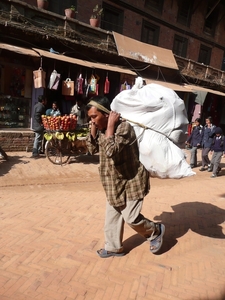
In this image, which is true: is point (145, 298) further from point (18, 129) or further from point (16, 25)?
point (16, 25)

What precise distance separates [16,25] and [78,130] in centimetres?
399

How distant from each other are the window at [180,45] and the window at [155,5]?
6.84 ft

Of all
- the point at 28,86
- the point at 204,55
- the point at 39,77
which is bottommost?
the point at 28,86

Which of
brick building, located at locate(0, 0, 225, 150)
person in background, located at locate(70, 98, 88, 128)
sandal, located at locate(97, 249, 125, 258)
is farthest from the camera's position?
person in background, located at locate(70, 98, 88, 128)

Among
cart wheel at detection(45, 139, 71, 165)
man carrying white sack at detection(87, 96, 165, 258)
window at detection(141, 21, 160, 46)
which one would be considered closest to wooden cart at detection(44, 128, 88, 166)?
cart wheel at detection(45, 139, 71, 165)

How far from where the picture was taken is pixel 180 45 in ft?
54.0

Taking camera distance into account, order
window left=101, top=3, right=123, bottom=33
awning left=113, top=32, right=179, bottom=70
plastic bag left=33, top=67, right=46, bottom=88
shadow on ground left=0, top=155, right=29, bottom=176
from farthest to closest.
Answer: window left=101, top=3, right=123, bottom=33 → awning left=113, top=32, right=179, bottom=70 → plastic bag left=33, top=67, right=46, bottom=88 → shadow on ground left=0, top=155, right=29, bottom=176

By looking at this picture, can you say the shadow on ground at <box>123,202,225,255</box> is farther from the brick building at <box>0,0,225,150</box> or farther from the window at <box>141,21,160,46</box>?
the window at <box>141,21,160,46</box>

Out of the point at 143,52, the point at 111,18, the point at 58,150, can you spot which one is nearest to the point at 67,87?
the point at 58,150

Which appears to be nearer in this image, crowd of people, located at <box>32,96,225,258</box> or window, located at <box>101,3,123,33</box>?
crowd of people, located at <box>32,96,225,258</box>

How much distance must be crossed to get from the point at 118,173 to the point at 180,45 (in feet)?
52.9

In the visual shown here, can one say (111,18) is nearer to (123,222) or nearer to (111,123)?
(111,123)

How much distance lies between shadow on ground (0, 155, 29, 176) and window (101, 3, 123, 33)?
8.75 meters

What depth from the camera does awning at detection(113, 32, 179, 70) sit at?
36.3 ft
